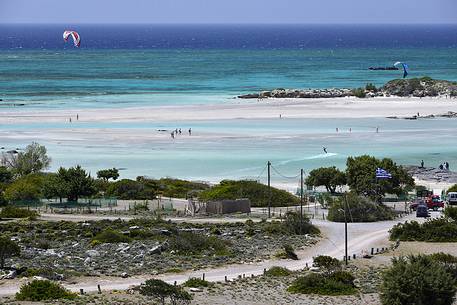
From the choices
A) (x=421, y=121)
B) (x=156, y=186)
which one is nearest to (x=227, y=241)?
(x=156, y=186)

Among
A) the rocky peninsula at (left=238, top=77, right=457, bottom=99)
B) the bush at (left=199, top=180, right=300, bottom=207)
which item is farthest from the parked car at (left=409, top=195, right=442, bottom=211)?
the rocky peninsula at (left=238, top=77, right=457, bottom=99)

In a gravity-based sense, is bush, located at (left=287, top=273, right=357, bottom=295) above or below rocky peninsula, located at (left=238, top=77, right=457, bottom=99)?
below

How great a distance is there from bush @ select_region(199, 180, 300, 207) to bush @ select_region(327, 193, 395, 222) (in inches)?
207

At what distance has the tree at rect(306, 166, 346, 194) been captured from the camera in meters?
58.7

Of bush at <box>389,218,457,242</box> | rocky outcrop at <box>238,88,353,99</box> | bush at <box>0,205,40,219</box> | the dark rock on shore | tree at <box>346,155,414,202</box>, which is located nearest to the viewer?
bush at <box>389,218,457,242</box>

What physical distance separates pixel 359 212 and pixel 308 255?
8739mm

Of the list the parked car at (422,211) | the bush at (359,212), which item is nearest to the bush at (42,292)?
the bush at (359,212)

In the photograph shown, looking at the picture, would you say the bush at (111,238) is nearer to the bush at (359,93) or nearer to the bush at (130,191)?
the bush at (130,191)

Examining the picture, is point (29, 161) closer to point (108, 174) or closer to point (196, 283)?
point (108, 174)

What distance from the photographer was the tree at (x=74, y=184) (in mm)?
55875

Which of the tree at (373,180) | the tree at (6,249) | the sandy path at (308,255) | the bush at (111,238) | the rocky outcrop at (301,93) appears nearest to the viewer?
the sandy path at (308,255)

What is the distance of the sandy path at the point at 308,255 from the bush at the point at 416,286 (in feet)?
22.0

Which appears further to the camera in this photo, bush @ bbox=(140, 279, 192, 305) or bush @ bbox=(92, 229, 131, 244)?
bush @ bbox=(92, 229, 131, 244)

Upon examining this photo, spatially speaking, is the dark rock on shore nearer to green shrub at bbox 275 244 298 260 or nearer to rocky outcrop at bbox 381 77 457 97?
green shrub at bbox 275 244 298 260
